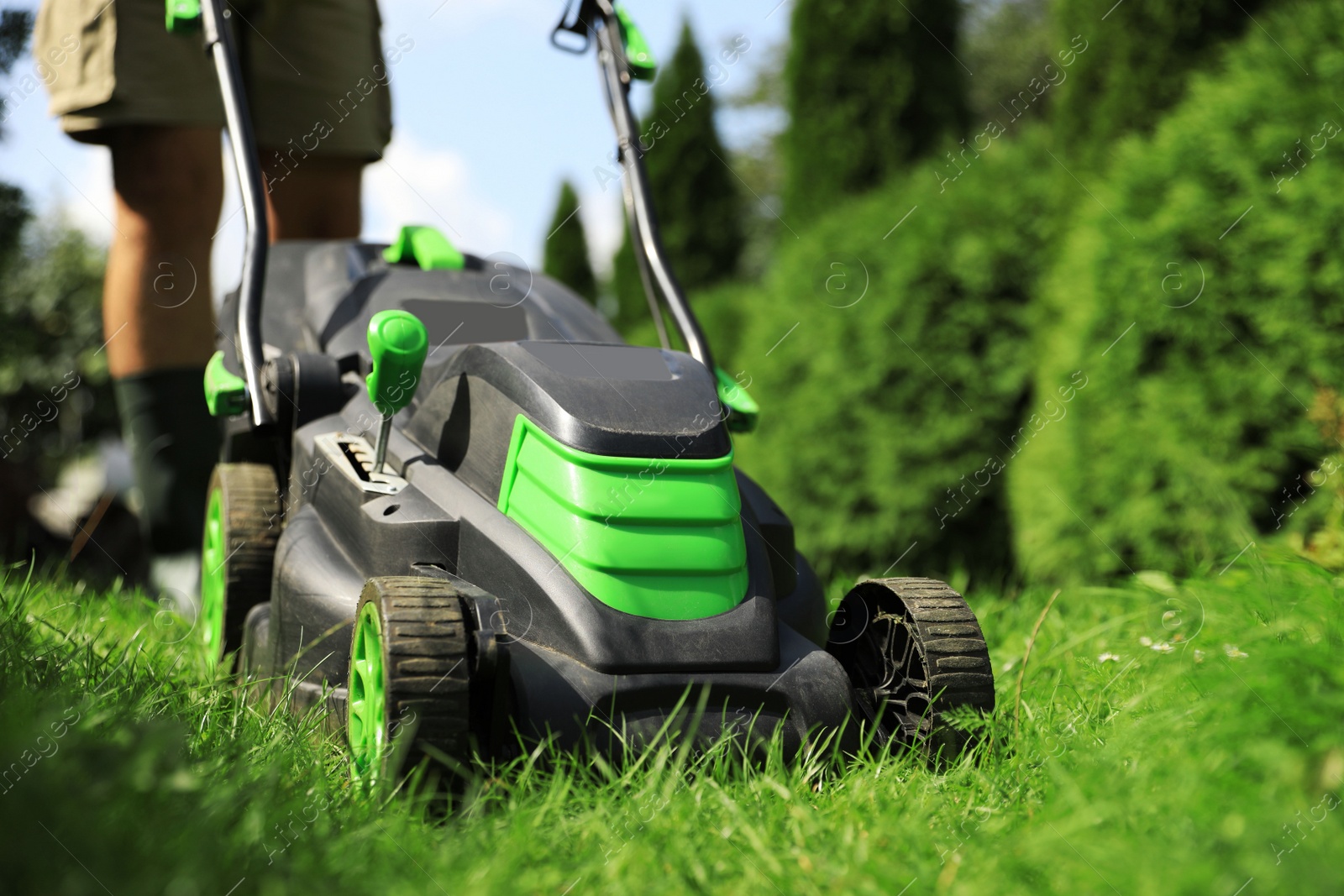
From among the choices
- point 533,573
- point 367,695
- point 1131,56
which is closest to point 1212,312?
point 1131,56

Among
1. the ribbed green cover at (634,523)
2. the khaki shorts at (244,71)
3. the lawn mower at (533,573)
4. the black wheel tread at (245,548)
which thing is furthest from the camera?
the khaki shorts at (244,71)

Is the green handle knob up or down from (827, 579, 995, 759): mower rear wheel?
up

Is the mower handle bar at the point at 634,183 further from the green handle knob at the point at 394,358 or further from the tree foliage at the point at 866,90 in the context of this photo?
the tree foliage at the point at 866,90

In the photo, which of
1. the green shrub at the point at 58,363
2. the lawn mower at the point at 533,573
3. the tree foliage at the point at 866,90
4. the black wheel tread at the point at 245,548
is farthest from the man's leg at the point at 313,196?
the green shrub at the point at 58,363

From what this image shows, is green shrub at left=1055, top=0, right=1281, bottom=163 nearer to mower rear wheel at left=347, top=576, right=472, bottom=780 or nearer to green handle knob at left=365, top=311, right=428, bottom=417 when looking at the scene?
green handle knob at left=365, top=311, right=428, bottom=417

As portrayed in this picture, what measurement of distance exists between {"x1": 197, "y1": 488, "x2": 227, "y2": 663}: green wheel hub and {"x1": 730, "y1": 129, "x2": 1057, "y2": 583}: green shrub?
12.4 ft

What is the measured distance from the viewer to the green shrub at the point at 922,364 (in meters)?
5.73

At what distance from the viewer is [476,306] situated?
250cm

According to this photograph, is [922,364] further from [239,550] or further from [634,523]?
[634,523]

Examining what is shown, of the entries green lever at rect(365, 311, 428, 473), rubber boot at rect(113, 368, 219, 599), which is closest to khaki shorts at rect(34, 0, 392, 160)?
rubber boot at rect(113, 368, 219, 599)

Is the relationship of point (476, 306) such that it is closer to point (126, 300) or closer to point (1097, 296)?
point (126, 300)

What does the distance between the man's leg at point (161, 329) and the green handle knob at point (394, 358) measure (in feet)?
3.73

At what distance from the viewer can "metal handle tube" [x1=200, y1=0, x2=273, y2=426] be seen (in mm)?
2182

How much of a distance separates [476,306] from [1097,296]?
2436mm
